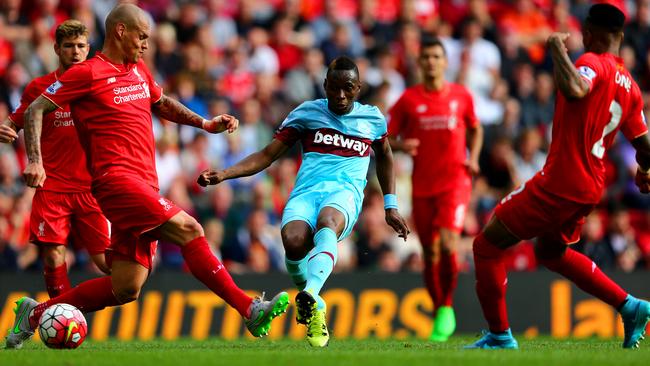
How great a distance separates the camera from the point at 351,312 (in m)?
15.3

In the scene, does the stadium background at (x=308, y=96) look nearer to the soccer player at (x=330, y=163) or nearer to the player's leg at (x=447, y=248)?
the player's leg at (x=447, y=248)

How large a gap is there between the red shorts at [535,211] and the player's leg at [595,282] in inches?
10.5

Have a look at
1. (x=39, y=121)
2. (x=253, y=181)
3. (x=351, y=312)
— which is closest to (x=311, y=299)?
(x=39, y=121)

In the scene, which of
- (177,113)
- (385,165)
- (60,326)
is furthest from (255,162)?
(60,326)

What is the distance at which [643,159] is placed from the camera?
9680 mm

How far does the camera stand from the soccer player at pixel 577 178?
902 cm

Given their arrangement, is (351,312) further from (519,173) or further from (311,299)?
(311,299)

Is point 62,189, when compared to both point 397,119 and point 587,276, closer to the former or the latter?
point 397,119

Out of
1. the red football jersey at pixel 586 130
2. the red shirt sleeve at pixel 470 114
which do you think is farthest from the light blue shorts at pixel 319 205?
the red shirt sleeve at pixel 470 114

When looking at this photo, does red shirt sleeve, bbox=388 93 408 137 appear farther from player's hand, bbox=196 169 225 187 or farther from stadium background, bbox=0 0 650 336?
player's hand, bbox=196 169 225 187

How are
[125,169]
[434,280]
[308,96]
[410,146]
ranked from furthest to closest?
[308,96] < [434,280] < [410,146] < [125,169]

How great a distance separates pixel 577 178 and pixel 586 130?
0.38 meters

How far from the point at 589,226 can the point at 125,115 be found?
9621 millimetres

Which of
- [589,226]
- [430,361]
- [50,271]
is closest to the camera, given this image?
[430,361]
